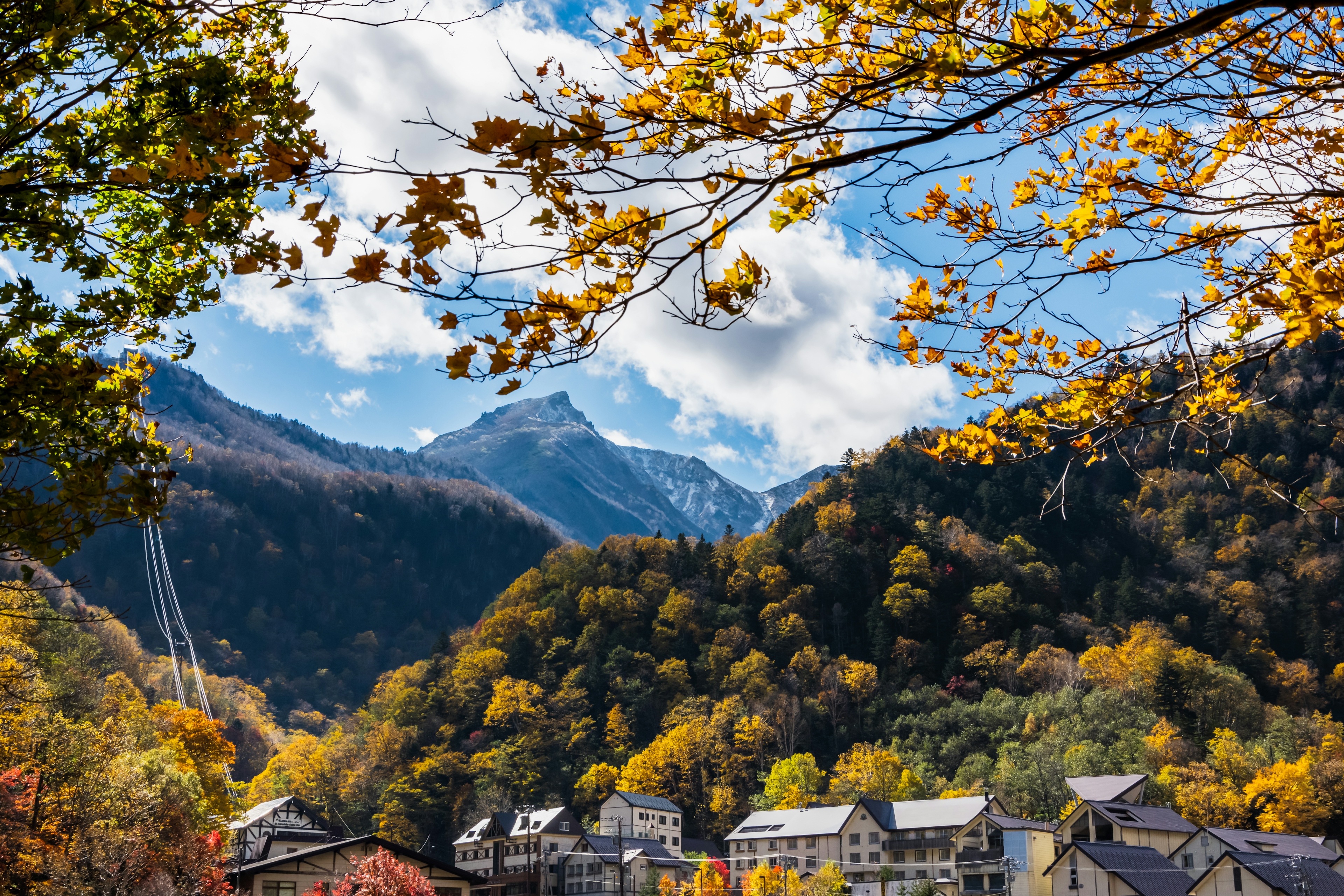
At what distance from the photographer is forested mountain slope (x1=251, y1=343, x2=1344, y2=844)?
50875 millimetres

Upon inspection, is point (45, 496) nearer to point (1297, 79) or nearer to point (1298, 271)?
point (1298, 271)

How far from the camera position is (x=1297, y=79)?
174 inches

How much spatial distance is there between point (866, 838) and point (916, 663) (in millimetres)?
22071

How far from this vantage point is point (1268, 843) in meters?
34.0

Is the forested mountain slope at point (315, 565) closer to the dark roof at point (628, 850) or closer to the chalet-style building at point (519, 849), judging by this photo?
the chalet-style building at point (519, 849)

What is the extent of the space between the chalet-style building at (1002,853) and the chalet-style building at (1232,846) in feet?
15.4

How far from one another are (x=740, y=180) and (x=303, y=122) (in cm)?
324

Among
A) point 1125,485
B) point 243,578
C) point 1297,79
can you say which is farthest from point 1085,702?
point 243,578

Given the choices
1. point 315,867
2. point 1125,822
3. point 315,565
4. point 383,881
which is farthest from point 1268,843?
point 315,565

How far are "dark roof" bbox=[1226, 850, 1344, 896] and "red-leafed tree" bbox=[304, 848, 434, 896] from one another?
22.5 metres

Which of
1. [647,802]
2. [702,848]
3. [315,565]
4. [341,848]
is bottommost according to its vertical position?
[702,848]

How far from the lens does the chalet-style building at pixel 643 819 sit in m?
51.0

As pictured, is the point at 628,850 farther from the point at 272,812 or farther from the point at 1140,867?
the point at 1140,867

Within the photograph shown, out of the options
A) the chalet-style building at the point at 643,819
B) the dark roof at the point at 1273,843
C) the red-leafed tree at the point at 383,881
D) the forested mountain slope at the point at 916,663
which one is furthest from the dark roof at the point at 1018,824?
the red-leafed tree at the point at 383,881
